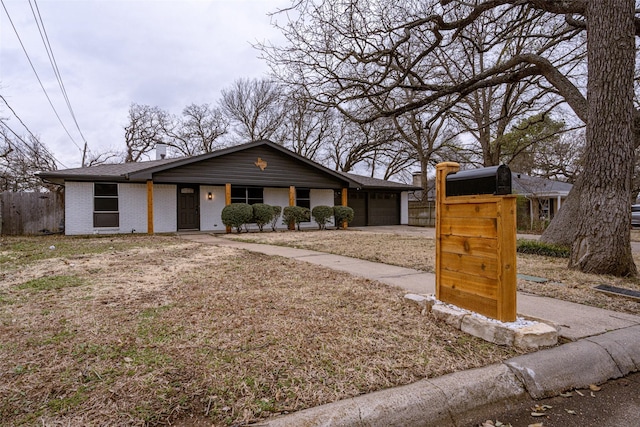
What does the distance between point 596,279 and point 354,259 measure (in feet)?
12.3

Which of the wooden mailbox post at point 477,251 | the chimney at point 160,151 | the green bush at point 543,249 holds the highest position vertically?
the chimney at point 160,151

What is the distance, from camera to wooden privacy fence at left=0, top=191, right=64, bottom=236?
42.1 ft

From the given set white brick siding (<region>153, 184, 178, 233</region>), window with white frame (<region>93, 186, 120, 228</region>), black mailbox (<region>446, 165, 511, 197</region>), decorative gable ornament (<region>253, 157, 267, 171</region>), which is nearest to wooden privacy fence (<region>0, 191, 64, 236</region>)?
window with white frame (<region>93, 186, 120, 228</region>)

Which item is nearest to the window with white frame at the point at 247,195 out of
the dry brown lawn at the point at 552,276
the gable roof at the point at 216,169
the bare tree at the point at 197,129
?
the gable roof at the point at 216,169

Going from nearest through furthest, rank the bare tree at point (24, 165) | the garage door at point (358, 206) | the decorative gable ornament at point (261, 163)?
the decorative gable ornament at point (261, 163), the garage door at point (358, 206), the bare tree at point (24, 165)

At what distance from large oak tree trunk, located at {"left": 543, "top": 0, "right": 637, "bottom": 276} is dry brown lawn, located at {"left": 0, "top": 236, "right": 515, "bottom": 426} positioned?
3553 millimetres

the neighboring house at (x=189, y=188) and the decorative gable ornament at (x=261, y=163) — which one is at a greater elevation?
the decorative gable ornament at (x=261, y=163)

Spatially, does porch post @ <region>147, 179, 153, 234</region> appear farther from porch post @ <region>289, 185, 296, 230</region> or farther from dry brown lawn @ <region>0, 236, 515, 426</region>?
dry brown lawn @ <region>0, 236, 515, 426</region>

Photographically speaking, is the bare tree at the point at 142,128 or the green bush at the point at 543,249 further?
the bare tree at the point at 142,128

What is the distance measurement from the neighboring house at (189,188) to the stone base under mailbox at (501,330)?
12085mm

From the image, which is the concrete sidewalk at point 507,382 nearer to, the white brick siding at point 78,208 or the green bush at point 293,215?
the green bush at point 293,215

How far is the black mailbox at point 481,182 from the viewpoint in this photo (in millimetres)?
2510

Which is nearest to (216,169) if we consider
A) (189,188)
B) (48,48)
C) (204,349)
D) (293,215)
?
(189,188)

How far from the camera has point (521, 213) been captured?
52.5 feet
